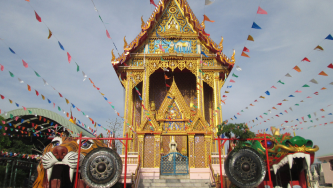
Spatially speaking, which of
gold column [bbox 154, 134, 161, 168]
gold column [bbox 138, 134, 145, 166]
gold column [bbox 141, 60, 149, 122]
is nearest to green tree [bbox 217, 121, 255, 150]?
gold column [bbox 154, 134, 161, 168]

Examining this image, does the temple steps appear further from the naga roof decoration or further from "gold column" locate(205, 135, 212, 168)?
the naga roof decoration

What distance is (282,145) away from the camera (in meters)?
8.20

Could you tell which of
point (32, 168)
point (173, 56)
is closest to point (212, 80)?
point (173, 56)

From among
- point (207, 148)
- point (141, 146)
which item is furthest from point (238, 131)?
point (141, 146)

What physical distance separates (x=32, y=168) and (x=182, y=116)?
9.98 metres

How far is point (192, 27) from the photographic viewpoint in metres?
15.7

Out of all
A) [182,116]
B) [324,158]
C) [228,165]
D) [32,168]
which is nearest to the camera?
[228,165]

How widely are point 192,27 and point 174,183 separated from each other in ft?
30.9

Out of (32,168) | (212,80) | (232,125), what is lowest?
(32,168)

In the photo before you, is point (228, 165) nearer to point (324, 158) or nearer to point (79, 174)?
point (79, 174)

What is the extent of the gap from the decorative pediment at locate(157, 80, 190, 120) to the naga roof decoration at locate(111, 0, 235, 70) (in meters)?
3.64

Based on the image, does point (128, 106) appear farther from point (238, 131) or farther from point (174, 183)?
point (238, 131)

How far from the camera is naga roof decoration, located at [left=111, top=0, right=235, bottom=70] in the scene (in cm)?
1486

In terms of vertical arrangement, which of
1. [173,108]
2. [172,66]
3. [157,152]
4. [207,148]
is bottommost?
[157,152]
